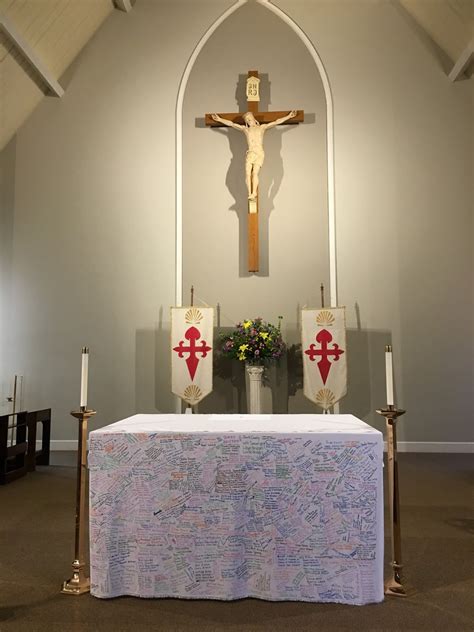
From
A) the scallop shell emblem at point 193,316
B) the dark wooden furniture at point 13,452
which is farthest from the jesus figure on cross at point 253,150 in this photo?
the dark wooden furniture at point 13,452

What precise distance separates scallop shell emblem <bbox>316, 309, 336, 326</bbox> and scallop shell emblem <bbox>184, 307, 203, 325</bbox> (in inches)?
48.7

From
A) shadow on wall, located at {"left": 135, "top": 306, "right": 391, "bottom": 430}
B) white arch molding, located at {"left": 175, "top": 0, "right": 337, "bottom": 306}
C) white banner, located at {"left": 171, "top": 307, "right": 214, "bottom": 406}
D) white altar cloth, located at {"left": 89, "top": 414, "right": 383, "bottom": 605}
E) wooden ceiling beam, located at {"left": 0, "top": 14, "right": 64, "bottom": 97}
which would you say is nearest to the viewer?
white altar cloth, located at {"left": 89, "top": 414, "right": 383, "bottom": 605}

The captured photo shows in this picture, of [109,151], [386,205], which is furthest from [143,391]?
[386,205]

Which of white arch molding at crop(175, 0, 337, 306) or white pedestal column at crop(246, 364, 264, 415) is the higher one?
white arch molding at crop(175, 0, 337, 306)

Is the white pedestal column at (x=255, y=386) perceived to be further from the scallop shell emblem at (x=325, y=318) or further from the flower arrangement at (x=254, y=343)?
the scallop shell emblem at (x=325, y=318)

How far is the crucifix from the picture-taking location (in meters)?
5.83

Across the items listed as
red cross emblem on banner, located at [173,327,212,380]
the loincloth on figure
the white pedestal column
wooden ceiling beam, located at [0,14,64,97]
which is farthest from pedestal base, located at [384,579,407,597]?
wooden ceiling beam, located at [0,14,64,97]

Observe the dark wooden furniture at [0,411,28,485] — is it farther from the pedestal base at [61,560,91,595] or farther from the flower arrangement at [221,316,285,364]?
the pedestal base at [61,560,91,595]

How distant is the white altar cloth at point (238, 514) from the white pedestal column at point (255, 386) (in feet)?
10.2

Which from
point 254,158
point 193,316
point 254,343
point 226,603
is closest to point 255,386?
point 254,343

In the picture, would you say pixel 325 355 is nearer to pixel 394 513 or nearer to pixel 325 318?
pixel 325 318

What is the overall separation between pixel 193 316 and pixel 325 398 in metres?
1.61

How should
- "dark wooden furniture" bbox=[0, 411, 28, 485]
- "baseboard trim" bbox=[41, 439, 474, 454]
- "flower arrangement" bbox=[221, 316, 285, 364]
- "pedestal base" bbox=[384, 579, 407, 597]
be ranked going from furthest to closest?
"baseboard trim" bbox=[41, 439, 474, 454]
"flower arrangement" bbox=[221, 316, 285, 364]
"dark wooden furniture" bbox=[0, 411, 28, 485]
"pedestal base" bbox=[384, 579, 407, 597]

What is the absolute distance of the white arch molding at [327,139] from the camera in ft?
19.5
